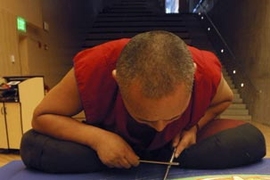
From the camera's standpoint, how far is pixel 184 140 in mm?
973

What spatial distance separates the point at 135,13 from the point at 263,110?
470 cm

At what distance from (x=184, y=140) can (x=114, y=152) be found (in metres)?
0.24

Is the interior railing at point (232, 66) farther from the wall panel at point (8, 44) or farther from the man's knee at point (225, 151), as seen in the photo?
the man's knee at point (225, 151)

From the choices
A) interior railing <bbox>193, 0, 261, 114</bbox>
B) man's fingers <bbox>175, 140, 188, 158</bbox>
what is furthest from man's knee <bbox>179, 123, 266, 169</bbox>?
interior railing <bbox>193, 0, 261, 114</bbox>

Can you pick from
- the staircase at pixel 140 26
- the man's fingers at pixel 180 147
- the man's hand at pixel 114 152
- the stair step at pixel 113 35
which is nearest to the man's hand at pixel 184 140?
the man's fingers at pixel 180 147

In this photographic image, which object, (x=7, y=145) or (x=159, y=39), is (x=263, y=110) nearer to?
(x=7, y=145)

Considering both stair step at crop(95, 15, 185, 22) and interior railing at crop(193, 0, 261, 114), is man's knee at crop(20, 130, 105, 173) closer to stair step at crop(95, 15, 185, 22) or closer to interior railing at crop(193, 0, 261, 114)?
interior railing at crop(193, 0, 261, 114)

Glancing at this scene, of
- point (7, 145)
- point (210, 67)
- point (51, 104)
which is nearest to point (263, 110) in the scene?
point (7, 145)

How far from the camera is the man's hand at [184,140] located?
37.6 inches

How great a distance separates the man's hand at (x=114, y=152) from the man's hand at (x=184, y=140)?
136 mm

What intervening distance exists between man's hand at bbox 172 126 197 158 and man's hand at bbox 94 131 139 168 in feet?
0.45

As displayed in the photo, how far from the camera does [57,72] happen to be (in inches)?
190

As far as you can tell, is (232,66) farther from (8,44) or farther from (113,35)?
(8,44)

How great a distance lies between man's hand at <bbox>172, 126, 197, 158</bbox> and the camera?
3.14ft
